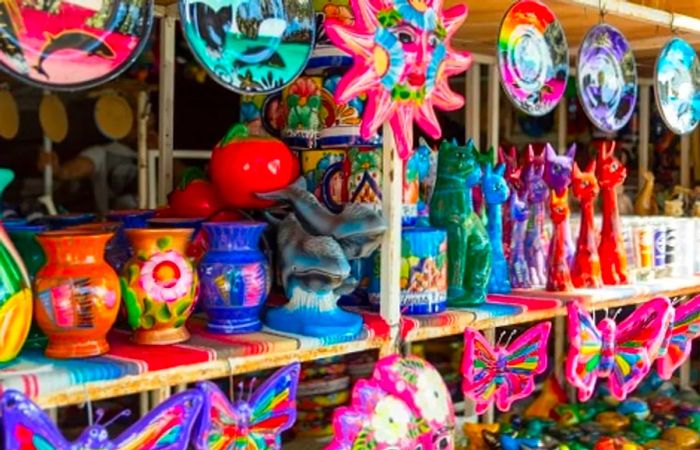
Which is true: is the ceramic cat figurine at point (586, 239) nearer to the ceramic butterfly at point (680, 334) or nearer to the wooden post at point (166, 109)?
the ceramic butterfly at point (680, 334)

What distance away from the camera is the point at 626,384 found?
1901 millimetres

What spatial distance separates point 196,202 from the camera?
1.50m

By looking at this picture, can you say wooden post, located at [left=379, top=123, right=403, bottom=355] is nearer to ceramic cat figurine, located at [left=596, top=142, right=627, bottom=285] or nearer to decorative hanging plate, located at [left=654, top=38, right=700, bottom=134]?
ceramic cat figurine, located at [left=596, top=142, right=627, bottom=285]

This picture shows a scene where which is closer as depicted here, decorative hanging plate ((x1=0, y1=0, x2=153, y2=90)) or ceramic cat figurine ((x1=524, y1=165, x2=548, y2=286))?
decorative hanging plate ((x1=0, y1=0, x2=153, y2=90))

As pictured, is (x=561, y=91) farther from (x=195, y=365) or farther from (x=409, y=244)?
(x=195, y=365)

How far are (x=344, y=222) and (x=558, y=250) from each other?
66cm

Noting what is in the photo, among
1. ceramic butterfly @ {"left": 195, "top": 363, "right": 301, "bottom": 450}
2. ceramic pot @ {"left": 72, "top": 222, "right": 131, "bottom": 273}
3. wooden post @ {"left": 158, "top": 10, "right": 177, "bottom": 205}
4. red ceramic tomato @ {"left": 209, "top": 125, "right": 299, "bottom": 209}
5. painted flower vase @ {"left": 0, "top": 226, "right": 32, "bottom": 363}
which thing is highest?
wooden post @ {"left": 158, "top": 10, "right": 177, "bottom": 205}

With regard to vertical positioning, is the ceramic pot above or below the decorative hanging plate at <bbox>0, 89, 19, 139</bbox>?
below

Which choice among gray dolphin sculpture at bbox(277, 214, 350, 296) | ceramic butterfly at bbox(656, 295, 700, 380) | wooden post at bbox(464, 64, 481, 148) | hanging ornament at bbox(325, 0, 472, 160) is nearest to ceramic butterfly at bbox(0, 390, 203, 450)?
gray dolphin sculpture at bbox(277, 214, 350, 296)

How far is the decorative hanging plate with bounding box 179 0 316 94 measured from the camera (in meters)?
1.24

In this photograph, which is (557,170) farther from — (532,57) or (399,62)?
(399,62)

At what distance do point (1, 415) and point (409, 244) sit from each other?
70cm

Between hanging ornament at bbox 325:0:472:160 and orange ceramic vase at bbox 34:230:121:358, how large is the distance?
44 centimetres

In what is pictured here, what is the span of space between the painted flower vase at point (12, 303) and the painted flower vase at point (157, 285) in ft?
0.45
